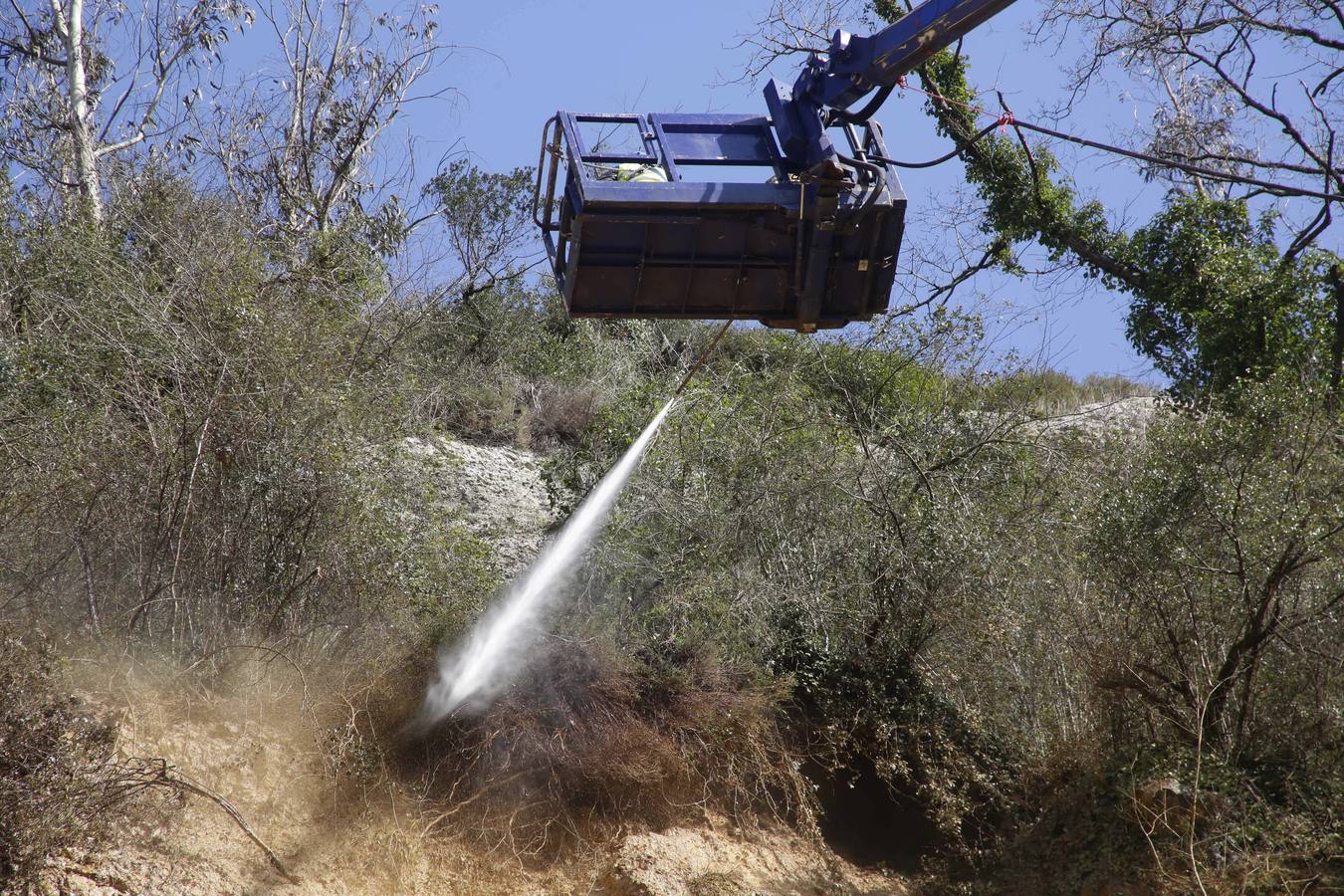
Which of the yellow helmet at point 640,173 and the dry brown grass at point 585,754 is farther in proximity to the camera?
the dry brown grass at point 585,754

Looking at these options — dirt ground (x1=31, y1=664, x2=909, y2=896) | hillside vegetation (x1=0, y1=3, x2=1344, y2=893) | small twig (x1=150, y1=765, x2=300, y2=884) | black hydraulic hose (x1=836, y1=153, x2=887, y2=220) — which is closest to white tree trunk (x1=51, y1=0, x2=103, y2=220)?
hillside vegetation (x1=0, y1=3, x2=1344, y2=893)

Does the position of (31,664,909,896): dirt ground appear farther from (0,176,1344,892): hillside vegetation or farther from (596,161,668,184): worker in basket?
(596,161,668,184): worker in basket

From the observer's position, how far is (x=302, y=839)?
367 inches

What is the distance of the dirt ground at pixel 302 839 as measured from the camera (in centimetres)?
841

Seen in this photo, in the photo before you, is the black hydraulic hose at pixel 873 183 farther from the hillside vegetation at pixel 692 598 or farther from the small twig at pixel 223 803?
the small twig at pixel 223 803

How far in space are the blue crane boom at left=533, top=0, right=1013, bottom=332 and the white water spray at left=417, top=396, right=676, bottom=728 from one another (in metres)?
3.56

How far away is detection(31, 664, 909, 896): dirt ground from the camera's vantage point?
841cm

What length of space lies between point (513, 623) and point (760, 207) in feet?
15.9

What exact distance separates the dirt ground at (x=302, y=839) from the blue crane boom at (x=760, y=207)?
445 cm

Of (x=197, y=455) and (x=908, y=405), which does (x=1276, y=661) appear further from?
(x=197, y=455)

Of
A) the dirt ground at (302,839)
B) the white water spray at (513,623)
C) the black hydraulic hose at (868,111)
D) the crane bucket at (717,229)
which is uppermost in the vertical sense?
the black hydraulic hose at (868,111)

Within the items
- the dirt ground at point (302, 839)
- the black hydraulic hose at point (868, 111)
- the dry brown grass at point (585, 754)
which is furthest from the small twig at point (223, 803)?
the black hydraulic hose at point (868, 111)

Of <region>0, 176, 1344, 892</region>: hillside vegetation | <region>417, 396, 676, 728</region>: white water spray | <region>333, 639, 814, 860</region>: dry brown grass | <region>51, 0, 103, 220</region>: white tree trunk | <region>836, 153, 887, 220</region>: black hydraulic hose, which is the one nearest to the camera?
<region>836, 153, 887, 220</region>: black hydraulic hose

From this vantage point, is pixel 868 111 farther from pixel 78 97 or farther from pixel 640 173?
pixel 78 97
